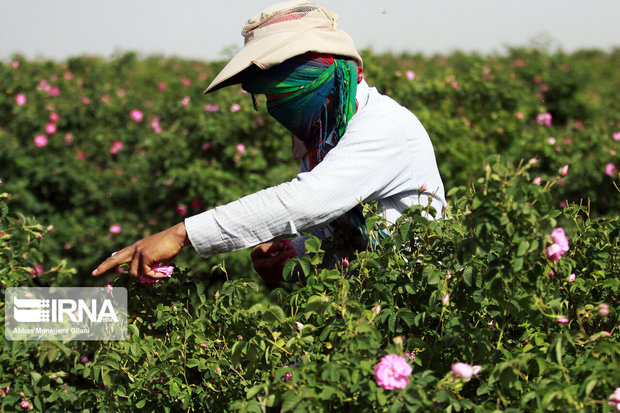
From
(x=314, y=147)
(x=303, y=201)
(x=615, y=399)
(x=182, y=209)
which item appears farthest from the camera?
(x=182, y=209)

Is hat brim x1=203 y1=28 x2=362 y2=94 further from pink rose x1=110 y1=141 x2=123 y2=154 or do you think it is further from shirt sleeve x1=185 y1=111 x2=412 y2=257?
pink rose x1=110 y1=141 x2=123 y2=154

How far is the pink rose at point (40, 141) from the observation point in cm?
517

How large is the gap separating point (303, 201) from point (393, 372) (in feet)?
1.63

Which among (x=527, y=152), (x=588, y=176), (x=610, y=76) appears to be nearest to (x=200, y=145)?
(x=527, y=152)

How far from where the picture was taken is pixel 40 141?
5.17 metres

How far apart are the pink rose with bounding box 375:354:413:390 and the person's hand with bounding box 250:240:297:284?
937 millimetres

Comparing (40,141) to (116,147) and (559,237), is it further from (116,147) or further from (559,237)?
(559,237)

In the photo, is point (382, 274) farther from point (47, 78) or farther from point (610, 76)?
point (610, 76)

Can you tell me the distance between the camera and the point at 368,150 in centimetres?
168

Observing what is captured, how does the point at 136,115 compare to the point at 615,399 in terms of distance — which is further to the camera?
the point at 136,115

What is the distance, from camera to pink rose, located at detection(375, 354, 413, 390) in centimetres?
125

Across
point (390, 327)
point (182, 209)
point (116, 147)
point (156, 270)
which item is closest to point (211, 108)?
point (182, 209)

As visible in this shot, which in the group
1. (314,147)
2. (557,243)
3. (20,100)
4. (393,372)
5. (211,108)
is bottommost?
(20,100)

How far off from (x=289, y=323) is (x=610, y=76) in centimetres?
1200
